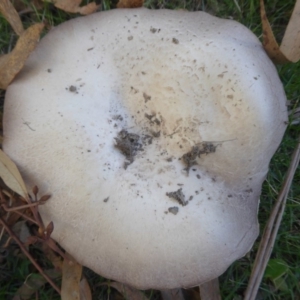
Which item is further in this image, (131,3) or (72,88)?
(131,3)

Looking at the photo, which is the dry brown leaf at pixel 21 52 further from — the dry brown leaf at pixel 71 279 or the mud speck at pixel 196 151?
the dry brown leaf at pixel 71 279

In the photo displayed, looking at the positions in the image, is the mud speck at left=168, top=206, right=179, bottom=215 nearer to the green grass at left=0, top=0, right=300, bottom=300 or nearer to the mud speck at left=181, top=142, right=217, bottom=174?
the mud speck at left=181, top=142, right=217, bottom=174

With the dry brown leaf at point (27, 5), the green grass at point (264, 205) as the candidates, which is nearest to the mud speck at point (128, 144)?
the green grass at point (264, 205)

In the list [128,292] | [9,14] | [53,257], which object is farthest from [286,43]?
[53,257]

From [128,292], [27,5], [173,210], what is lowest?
[128,292]

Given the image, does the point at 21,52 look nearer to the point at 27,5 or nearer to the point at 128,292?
the point at 27,5

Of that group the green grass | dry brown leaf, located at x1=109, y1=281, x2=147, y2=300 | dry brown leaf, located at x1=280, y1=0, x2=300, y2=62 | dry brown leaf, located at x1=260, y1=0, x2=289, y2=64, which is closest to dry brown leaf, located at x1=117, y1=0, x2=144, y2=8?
the green grass
